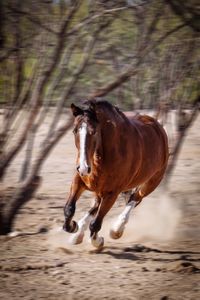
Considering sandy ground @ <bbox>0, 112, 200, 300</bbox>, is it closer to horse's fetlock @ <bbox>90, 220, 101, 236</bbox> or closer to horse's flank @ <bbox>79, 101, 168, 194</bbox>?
horse's fetlock @ <bbox>90, 220, 101, 236</bbox>

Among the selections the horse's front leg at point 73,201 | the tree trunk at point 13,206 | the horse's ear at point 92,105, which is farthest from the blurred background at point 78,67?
the horse's front leg at point 73,201

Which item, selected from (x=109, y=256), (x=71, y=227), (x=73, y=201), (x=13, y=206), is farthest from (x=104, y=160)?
(x=13, y=206)

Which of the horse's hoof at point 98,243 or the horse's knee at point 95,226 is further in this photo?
the horse's hoof at point 98,243

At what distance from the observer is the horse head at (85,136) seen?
6004 mm

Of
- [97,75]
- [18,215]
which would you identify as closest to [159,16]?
[97,75]

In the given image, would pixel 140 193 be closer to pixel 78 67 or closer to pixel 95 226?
pixel 95 226

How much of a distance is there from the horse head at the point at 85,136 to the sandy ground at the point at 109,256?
1.02 m

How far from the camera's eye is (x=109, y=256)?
6934 millimetres

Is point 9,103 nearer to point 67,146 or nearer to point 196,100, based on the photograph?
point 196,100

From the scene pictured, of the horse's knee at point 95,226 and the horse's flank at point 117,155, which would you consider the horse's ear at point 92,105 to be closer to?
the horse's flank at point 117,155

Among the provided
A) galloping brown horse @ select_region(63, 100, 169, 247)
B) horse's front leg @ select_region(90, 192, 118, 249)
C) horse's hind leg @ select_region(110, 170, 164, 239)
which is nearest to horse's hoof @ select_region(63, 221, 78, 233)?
galloping brown horse @ select_region(63, 100, 169, 247)

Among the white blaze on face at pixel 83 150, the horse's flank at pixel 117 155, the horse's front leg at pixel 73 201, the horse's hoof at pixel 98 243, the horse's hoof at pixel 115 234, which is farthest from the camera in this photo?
the horse's hoof at pixel 115 234

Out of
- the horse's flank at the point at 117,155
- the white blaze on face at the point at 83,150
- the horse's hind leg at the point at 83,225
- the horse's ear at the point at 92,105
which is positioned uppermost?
the horse's ear at the point at 92,105

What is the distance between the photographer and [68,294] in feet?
18.5
